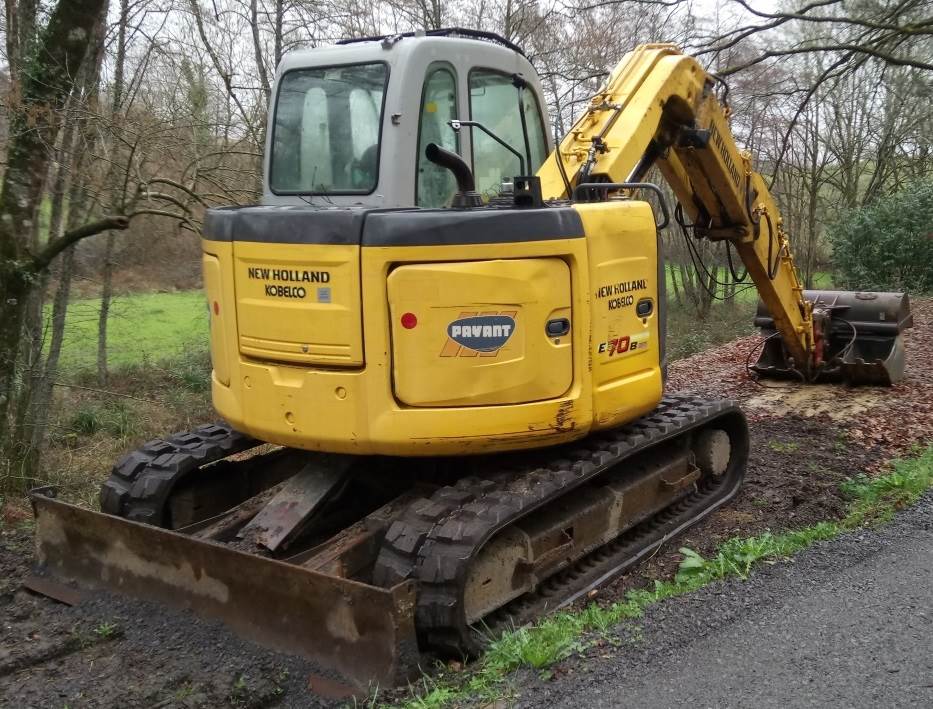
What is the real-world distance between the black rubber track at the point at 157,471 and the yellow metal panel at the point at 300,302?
0.92 meters

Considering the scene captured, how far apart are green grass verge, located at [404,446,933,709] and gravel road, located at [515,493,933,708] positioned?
0.11m

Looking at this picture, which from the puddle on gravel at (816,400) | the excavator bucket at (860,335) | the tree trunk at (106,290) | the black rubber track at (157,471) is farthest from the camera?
the tree trunk at (106,290)

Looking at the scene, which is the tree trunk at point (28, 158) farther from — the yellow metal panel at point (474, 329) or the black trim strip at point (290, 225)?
the yellow metal panel at point (474, 329)

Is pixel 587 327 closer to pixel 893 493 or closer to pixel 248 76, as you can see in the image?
pixel 893 493

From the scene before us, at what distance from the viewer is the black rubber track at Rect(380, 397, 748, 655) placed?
3691mm

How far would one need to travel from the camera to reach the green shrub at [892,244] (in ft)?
53.0

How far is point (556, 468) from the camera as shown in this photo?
4398 millimetres

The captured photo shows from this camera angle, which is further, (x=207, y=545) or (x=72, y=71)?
(x=72, y=71)

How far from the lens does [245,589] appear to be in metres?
3.92

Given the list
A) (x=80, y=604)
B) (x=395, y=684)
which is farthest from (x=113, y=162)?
(x=395, y=684)

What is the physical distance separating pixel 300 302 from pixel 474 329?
81cm

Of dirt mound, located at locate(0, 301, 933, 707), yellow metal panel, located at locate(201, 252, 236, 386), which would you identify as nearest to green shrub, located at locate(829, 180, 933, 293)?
dirt mound, located at locate(0, 301, 933, 707)

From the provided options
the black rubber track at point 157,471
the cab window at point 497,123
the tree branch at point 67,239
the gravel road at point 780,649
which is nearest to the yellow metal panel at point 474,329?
the cab window at point 497,123

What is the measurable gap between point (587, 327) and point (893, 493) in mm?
2615
